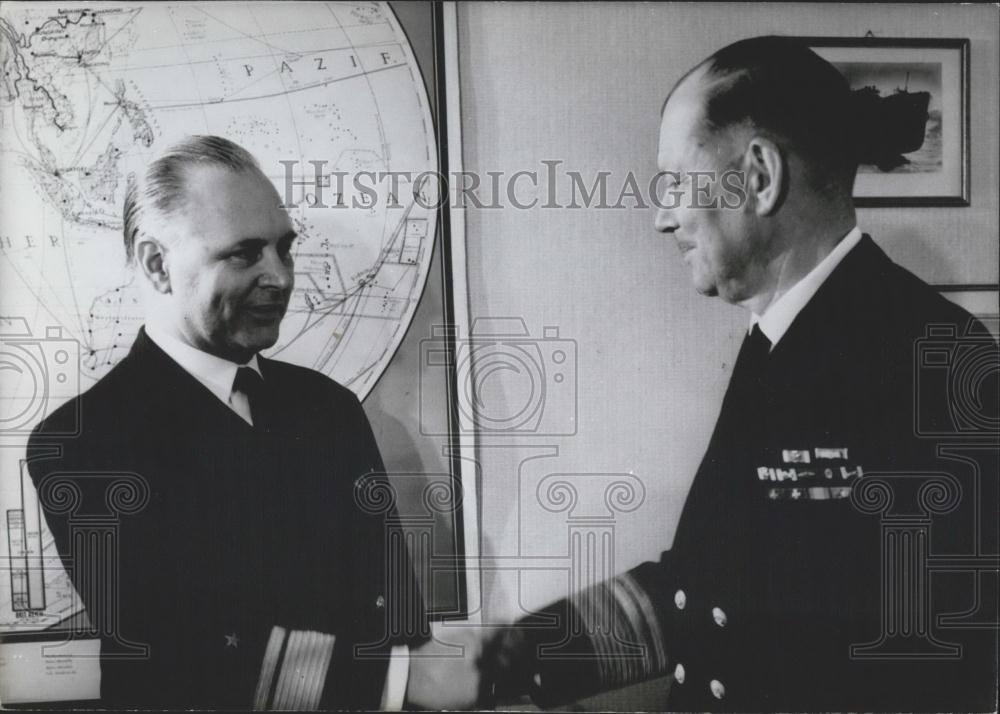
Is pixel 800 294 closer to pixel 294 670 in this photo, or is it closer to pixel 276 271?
pixel 276 271

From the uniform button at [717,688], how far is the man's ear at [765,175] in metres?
0.88

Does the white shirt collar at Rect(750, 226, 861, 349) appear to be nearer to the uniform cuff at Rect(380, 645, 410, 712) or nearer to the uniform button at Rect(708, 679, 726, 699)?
the uniform button at Rect(708, 679, 726, 699)

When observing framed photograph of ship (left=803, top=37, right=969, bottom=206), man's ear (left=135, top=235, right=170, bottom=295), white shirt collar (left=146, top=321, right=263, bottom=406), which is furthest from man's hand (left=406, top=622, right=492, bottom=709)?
framed photograph of ship (left=803, top=37, right=969, bottom=206)

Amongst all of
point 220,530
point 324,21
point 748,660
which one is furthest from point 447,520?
point 324,21

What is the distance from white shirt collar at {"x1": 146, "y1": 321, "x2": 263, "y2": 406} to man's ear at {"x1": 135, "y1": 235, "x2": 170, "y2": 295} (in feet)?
0.25

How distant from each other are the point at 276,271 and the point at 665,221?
2.45 feet

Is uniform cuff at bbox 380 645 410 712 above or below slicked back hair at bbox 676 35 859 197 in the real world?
below

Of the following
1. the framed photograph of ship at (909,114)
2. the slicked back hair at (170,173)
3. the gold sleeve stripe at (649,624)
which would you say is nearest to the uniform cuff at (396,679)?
the gold sleeve stripe at (649,624)

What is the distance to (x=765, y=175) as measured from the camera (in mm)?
1665

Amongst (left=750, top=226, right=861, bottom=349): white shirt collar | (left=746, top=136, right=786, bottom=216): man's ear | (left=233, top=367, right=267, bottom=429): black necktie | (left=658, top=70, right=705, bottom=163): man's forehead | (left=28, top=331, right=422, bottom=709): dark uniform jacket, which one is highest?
(left=658, top=70, right=705, bottom=163): man's forehead

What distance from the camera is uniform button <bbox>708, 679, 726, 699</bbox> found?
5.52 feet

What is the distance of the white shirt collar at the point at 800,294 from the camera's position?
1.68 meters

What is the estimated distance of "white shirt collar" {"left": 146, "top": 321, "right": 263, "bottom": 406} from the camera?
171 cm

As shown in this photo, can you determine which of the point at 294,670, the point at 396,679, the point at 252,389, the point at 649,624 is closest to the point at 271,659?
the point at 294,670
